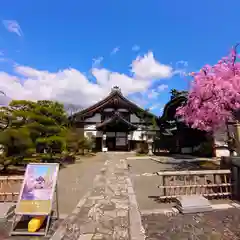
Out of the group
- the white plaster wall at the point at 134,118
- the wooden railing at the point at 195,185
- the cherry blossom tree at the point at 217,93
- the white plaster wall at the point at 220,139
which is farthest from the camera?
the white plaster wall at the point at 134,118

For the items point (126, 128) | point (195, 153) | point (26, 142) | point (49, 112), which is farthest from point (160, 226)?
point (126, 128)

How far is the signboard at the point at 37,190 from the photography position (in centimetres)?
418

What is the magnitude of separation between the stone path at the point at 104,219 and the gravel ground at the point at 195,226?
304 mm

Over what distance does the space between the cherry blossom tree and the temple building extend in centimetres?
1699

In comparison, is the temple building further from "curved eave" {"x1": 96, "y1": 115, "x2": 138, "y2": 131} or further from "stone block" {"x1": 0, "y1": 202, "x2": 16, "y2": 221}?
"stone block" {"x1": 0, "y1": 202, "x2": 16, "y2": 221}

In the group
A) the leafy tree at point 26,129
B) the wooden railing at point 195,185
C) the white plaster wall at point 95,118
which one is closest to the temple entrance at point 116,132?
the white plaster wall at point 95,118

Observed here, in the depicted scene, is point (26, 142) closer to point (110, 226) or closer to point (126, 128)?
point (110, 226)

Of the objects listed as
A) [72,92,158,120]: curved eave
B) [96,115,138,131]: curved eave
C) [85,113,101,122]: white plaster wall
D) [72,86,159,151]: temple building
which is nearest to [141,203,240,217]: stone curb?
[72,86,159,151]: temple building

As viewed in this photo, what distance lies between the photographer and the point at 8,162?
1084 cm

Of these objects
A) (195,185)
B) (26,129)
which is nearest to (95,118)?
(26,129)

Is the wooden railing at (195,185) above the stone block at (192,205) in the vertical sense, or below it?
above

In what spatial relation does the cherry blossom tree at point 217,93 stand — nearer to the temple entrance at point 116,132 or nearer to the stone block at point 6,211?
the stone block at point 6,211

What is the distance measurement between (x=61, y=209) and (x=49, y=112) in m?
9.39

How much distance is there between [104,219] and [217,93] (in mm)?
8995
